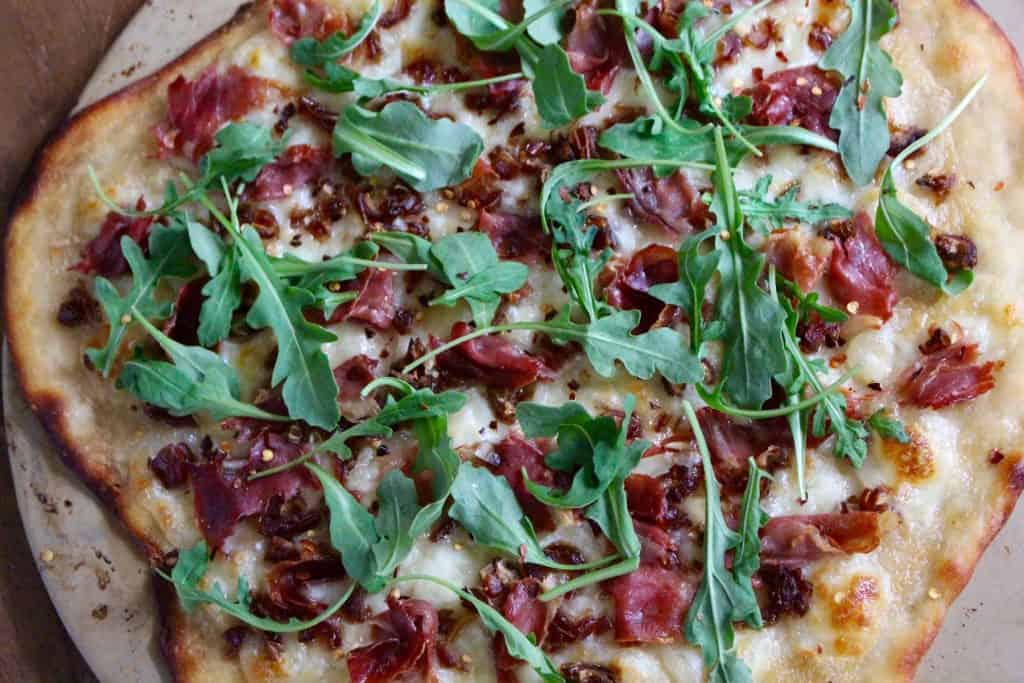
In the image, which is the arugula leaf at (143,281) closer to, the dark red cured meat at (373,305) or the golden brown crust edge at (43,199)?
the golden brown crust edge at (43,199)

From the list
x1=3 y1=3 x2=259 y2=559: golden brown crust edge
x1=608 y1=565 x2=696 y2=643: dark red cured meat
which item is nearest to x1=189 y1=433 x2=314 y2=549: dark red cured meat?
x1=3 y1=3 x2=259 y2=559: golden brown crust edge

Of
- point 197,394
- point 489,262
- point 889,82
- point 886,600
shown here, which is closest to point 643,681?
point 886,600

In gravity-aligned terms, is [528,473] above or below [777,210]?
below

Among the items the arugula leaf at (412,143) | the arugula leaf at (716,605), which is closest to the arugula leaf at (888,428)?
the arugula leaf at (716,605)

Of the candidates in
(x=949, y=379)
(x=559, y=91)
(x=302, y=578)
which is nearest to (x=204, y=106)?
(x=559, y=91)

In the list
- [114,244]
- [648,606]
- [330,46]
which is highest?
[330,46]

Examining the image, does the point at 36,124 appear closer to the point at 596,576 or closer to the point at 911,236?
the point at 596,576
